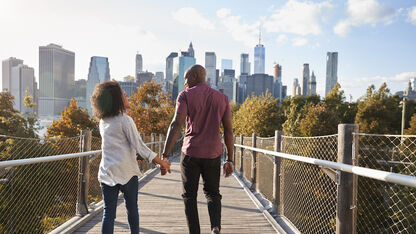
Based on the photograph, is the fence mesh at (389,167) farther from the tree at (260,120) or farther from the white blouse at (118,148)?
the tree at (260,120)

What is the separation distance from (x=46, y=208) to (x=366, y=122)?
2790cm

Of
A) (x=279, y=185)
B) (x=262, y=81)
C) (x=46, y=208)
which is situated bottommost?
(x=46, y=208)

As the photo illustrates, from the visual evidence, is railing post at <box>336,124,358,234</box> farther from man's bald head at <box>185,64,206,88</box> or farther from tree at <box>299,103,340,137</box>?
tree at <box>299,103,340,137</box>

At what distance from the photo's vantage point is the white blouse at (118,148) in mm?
2428

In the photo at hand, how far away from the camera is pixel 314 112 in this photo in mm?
26328

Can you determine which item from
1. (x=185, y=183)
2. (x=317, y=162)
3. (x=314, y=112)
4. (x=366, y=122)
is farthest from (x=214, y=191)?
(x=366, y=122)

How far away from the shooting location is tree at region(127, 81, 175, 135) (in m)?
25.2

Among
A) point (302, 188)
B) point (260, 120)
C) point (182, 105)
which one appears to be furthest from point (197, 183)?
point (260, 120)

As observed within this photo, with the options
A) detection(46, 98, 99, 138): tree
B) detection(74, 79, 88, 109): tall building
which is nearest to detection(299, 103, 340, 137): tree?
detection(46, 98, 99, 138): tree

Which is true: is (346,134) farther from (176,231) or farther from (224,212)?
(224,212)

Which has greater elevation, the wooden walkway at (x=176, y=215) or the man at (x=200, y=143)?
Answer: the man at (x=200, y=143)

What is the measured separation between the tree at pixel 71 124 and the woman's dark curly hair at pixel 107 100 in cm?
2401

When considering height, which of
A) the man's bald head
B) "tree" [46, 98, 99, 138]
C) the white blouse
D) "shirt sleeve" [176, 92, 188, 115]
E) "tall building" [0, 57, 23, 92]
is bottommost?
"tree" [46, 98, 99, 138]

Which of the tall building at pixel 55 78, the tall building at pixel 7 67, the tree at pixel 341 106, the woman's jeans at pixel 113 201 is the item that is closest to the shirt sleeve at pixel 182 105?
the woman's jeans at pixel 113 201
